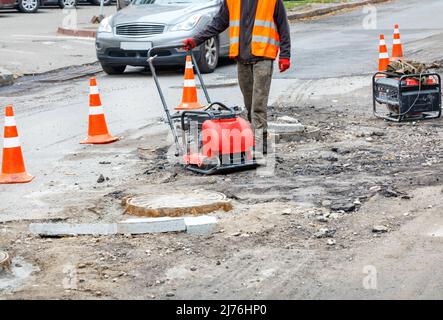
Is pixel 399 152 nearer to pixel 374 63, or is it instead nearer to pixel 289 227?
pixel 289 227

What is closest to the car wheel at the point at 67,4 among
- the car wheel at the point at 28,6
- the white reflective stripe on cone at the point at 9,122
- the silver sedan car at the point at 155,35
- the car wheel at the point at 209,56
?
the car wheel at the point at 28,6

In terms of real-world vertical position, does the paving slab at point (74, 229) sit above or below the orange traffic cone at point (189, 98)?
above

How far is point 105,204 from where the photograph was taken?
845cm

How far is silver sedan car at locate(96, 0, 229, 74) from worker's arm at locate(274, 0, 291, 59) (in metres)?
6.70

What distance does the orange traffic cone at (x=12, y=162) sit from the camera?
959 cm

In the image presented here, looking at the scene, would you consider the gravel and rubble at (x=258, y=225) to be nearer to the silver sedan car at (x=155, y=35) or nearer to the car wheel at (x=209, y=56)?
the silver sedan car at (x=155, y=35)

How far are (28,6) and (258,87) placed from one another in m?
22.7

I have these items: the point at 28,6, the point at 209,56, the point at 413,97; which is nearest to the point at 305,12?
the point at 28,6

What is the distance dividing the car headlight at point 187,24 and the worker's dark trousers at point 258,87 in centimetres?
692

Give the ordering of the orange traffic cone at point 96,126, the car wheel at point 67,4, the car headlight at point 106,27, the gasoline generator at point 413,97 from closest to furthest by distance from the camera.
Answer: the orange traffic cone at point 96,126, the gasoline generator at point 413,97, the car headlight at point 106,27, the car wheel at point 67,4

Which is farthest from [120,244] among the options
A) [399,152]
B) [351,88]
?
[351,88]

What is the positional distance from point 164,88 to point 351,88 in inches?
114

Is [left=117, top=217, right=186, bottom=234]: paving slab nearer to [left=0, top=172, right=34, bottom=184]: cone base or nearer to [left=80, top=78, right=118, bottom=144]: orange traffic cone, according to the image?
[left=0, top=172, right=34, bottom=184]: cone base

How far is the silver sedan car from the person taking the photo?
55.6 ft
